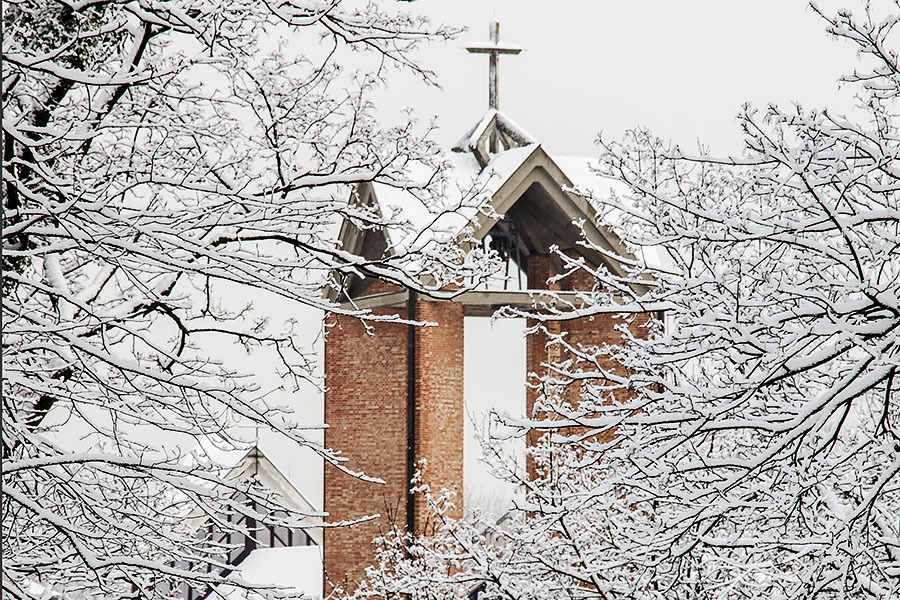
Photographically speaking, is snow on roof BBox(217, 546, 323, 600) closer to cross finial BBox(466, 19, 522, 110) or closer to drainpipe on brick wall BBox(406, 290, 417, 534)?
drainpipe on brick wall BBox(406, 290, 417, 534)

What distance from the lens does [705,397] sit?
5.49 m

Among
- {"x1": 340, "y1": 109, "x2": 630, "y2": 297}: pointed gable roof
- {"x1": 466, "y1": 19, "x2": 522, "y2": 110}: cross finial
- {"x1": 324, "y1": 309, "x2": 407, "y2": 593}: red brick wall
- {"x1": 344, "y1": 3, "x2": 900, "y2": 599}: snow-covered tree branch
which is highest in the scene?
{"x1": 466, "y1": 19, "x2": 522, "y2": 110}: cross finial

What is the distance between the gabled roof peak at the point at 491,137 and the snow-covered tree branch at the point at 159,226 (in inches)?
438

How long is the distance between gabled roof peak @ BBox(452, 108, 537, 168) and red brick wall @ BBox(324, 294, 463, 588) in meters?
2.35

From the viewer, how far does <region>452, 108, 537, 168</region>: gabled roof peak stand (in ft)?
60.1

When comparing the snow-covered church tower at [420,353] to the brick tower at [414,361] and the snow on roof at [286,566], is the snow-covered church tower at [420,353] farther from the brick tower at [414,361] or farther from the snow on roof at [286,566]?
the snow on roof at [286,566]

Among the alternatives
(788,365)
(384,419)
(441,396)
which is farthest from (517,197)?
(788,365)

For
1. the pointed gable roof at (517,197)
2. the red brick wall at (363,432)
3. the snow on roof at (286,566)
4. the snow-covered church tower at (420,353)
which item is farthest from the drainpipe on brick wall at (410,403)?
the snow on roof at (286,566)

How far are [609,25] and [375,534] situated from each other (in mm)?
8263

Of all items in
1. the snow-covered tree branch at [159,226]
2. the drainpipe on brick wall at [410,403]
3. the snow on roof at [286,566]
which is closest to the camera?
the snow-covered tree branch at [159,226]

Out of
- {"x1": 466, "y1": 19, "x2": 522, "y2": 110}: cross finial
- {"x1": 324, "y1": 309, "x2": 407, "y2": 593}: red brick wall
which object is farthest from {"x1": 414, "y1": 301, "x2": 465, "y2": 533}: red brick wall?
{"x1": 466, "y1": 19, "x2": 522, "y2": 110}: cross finial

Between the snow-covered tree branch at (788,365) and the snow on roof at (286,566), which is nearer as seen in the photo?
the snow-covered tree branch at (788,365)

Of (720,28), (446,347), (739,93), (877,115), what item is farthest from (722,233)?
(446,347)

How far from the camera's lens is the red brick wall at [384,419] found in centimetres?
1744
